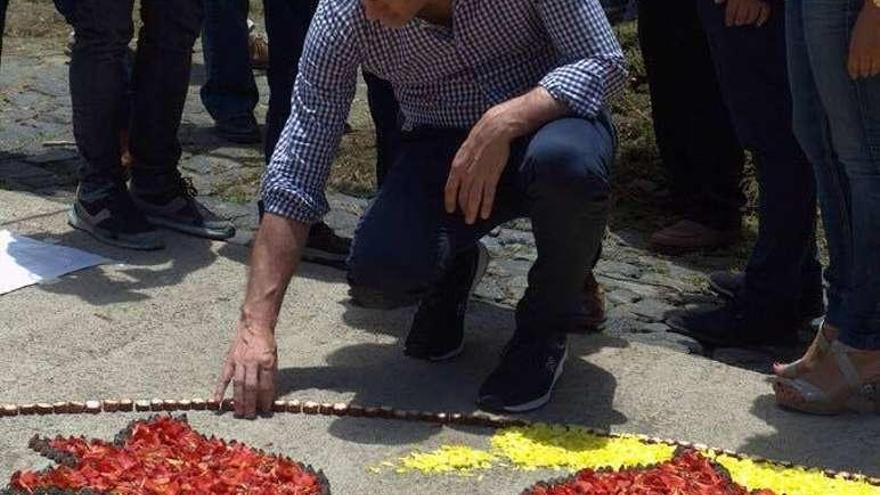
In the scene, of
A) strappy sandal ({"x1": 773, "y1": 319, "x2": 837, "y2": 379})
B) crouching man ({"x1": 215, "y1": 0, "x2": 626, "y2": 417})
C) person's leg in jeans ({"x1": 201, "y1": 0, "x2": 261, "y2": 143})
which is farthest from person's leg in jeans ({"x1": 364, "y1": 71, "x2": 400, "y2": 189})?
person's leg in jeans ({"x1": 201, "y1": 0, "x2": 261, "y2": 143})

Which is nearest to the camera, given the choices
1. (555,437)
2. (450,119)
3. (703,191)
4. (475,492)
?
(475,492)

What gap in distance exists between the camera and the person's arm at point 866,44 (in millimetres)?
3643

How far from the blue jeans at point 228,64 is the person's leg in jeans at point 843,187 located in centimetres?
365

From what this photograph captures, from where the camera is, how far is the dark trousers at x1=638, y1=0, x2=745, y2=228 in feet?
18.5

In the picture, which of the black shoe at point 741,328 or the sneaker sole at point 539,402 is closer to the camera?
the sneaker sole at point 539,402

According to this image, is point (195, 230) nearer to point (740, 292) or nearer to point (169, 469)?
point (740, 292)

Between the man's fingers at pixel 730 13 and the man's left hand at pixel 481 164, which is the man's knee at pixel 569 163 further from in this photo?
the man's fingers at pixel 730 13

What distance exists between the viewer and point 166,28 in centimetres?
533

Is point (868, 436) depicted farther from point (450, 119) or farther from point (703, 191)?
point (703, 191)

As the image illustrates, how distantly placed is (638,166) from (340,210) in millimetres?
1419

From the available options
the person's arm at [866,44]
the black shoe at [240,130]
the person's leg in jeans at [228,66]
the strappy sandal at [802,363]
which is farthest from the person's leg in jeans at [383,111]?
the person's leg in jeans at [228,66]

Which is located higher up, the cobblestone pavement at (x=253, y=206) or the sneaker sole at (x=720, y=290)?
the sneaker sole at (x=720, y=290)

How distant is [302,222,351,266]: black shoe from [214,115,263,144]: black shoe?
1.79 m

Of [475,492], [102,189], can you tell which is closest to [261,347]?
[475,492]
